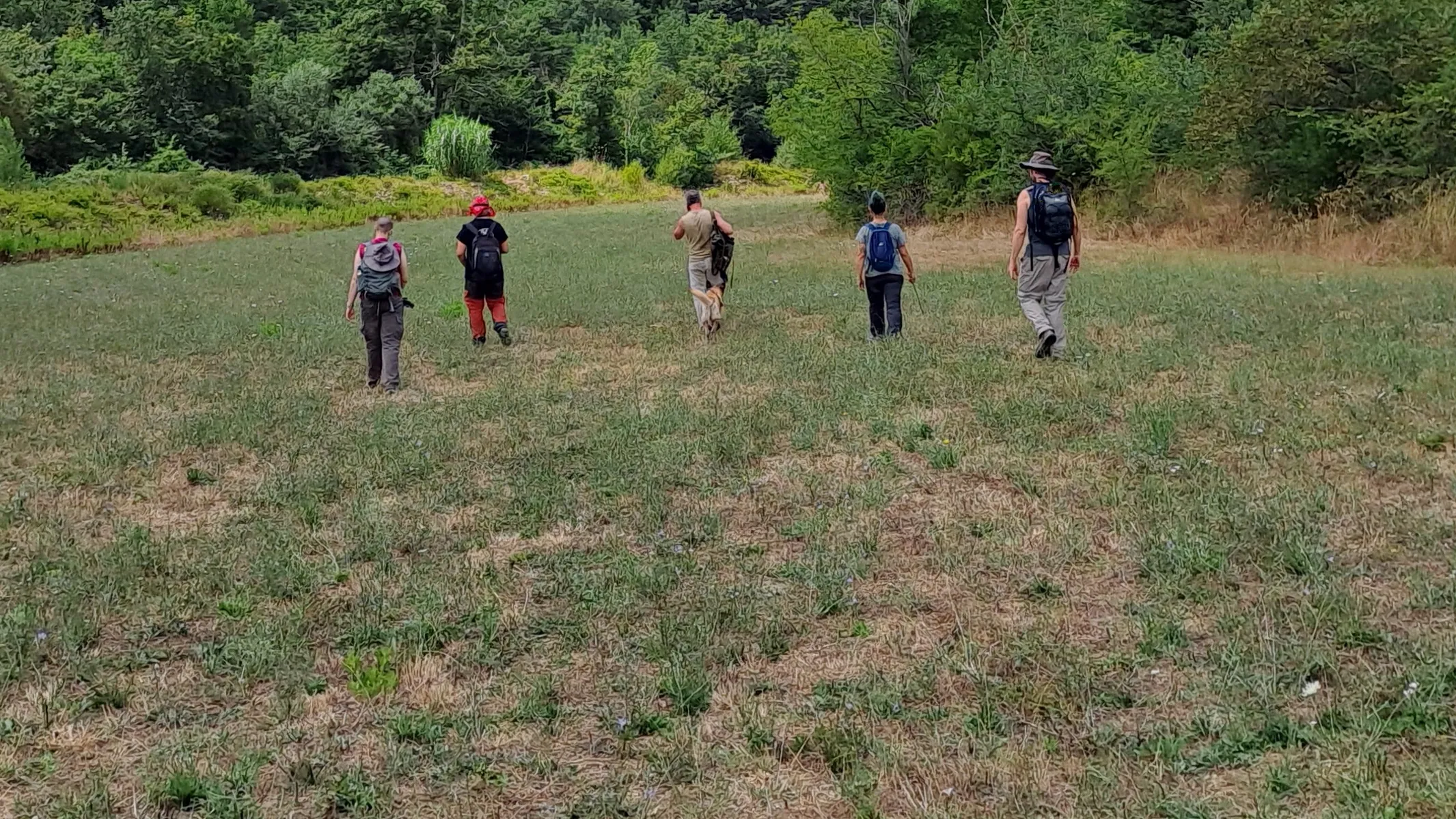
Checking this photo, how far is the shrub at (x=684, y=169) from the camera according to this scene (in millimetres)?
59812

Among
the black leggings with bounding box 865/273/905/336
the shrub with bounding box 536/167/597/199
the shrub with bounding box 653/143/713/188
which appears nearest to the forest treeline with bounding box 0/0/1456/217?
the shrub with bounding box 653/143/713/188

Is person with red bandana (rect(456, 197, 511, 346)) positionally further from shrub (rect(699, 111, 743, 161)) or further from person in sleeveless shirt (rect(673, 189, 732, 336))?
shrub (rect(699, 111, 743, 161))

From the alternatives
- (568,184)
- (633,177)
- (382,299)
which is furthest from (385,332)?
(633,177)

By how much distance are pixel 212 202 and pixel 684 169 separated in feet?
98.5

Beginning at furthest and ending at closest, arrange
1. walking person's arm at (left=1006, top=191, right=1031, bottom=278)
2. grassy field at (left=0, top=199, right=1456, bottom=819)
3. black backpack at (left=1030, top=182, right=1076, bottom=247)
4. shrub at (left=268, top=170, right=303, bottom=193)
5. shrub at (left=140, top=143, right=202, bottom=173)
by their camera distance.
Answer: shrub at (left=140, top=143, right=202, bottom=173), shrub at (left=268, top=170, right=303, bottom=193), walking person's arm at (left=1006, top=191, right=1031, bottom=278), black backpack at (left=1030, top=182, right=1076, bottom=247), grassy field at (left=0, top=199, right=1456, bottom=819)

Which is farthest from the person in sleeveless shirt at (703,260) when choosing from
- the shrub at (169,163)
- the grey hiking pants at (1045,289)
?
the shrub at (169,163)

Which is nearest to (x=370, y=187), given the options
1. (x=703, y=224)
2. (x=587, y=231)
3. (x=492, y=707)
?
(x=587, y=231)

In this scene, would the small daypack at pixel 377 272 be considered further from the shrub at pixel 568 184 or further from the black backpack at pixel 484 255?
the shrub at pixel 568 184

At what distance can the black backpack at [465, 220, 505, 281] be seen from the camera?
10.8 meters

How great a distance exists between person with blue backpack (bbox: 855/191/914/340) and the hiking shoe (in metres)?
1.55

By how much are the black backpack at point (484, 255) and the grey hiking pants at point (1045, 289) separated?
207 inches

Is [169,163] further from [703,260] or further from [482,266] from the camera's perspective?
[703,260]

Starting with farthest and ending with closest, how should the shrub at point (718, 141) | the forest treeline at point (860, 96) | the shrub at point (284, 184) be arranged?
1. the shrub at point (718, 141)
2. the shrub at point (284, 184)
3. the forest treeline at point (860, 96)

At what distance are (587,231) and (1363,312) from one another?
21281mm
